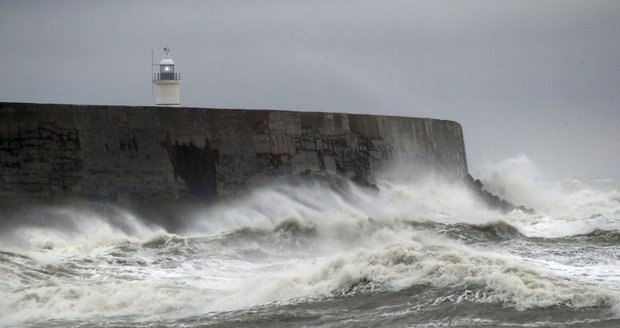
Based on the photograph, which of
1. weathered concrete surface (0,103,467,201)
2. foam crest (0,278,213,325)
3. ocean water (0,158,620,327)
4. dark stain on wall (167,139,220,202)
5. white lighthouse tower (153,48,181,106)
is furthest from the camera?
white lighthouse tower (153,48,181,106)

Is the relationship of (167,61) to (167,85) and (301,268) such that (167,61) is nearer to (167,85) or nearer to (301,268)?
(167,85)

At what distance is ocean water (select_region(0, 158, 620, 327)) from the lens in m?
9.30

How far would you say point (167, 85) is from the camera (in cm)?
2311

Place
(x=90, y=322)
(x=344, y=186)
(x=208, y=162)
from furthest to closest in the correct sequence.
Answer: (x=344, y=186) < (x=208, y=162) < (x=90, y=322)

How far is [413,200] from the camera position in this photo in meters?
19.1

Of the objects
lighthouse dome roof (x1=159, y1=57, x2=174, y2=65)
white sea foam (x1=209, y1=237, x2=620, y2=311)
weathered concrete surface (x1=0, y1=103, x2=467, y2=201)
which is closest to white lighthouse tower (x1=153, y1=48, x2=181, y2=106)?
lighthouse dome roof (x1=159, y1=57, x2=174, y2=65)

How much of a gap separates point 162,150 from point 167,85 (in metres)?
8.86

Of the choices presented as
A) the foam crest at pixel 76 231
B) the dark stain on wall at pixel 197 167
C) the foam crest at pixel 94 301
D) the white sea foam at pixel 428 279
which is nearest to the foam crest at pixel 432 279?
the white sea foam at pixel 428 279

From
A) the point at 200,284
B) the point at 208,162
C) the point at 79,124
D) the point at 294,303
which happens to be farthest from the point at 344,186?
the point at 294,303

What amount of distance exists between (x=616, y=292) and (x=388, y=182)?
9.41 metres

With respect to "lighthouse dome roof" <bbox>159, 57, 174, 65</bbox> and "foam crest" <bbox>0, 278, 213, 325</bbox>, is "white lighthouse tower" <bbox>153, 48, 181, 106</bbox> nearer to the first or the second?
"lighthouse dome roof" <bbox>159, 57, 174, 65</bbox>

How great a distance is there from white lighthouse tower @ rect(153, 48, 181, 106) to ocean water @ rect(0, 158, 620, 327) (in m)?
6.97

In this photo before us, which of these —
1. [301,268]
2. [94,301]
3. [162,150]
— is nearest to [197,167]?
[162,150]

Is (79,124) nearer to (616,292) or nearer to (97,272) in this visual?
(97,272)
